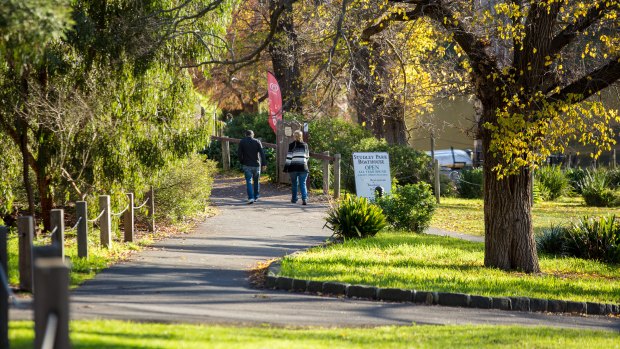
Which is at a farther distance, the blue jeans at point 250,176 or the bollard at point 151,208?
the blue jeans at point 250,176

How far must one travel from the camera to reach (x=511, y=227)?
51.5 ft

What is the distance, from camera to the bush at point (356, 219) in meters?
18.6

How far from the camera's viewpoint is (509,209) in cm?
1571

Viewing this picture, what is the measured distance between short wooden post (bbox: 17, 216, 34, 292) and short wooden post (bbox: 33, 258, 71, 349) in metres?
5.73

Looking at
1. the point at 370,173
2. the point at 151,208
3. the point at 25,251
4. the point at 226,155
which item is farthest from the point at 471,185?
the point at 25,251

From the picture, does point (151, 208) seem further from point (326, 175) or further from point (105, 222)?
point (326, 175)

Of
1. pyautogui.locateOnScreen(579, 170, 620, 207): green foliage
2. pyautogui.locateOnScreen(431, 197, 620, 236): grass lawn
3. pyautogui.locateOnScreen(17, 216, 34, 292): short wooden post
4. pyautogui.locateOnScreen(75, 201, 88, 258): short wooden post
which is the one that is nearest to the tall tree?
pyautogui.locateOnScreen(431, 197, 620, 236): grass lawn

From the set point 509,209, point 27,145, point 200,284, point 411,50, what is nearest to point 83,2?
point 27,145

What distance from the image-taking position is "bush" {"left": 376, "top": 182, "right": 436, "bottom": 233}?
A: 20.3 metres

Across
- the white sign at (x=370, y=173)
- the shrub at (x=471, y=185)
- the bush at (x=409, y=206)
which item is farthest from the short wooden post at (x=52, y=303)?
the shrub at (x=471, y=185)

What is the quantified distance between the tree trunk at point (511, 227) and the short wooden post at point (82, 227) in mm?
6597

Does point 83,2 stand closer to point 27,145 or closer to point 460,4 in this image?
point 27,145

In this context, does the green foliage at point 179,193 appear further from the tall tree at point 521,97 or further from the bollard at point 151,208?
the tall tree at point 521,97

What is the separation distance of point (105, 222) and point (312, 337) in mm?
7029
